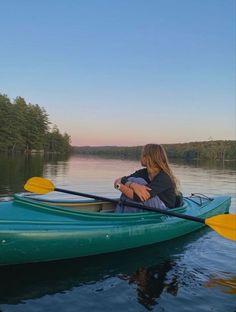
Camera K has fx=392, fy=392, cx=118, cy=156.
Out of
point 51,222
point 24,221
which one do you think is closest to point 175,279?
point 51,222

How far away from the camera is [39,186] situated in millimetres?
8078

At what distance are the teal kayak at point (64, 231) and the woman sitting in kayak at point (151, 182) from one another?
1.14 feet

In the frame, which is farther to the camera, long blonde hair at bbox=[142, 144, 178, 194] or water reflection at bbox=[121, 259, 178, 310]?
long blonde hair at bbox=[142, 144, 178, 194]

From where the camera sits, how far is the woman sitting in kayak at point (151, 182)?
714 centimetres

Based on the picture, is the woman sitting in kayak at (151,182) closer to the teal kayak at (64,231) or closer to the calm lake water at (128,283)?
the teal kayak at (64,231)

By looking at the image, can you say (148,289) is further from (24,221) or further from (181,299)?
(24,221)

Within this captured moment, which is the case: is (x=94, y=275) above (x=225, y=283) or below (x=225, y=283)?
above

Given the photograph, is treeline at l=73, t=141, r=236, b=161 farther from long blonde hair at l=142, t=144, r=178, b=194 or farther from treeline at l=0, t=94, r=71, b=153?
long blonde hair at l=142, t=144, r=178, b=194

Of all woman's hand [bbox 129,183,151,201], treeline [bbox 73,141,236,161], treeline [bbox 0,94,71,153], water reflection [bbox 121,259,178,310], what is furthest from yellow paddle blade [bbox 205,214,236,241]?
treeline [bbox 73,141,236,161]

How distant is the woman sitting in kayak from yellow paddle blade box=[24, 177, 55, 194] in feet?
4.97

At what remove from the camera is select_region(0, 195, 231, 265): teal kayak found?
5.47m

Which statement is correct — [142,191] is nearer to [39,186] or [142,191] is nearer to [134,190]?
[134,190]

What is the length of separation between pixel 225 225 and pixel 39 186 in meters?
3.97

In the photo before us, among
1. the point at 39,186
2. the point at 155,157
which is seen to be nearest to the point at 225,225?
the point at 155,157
